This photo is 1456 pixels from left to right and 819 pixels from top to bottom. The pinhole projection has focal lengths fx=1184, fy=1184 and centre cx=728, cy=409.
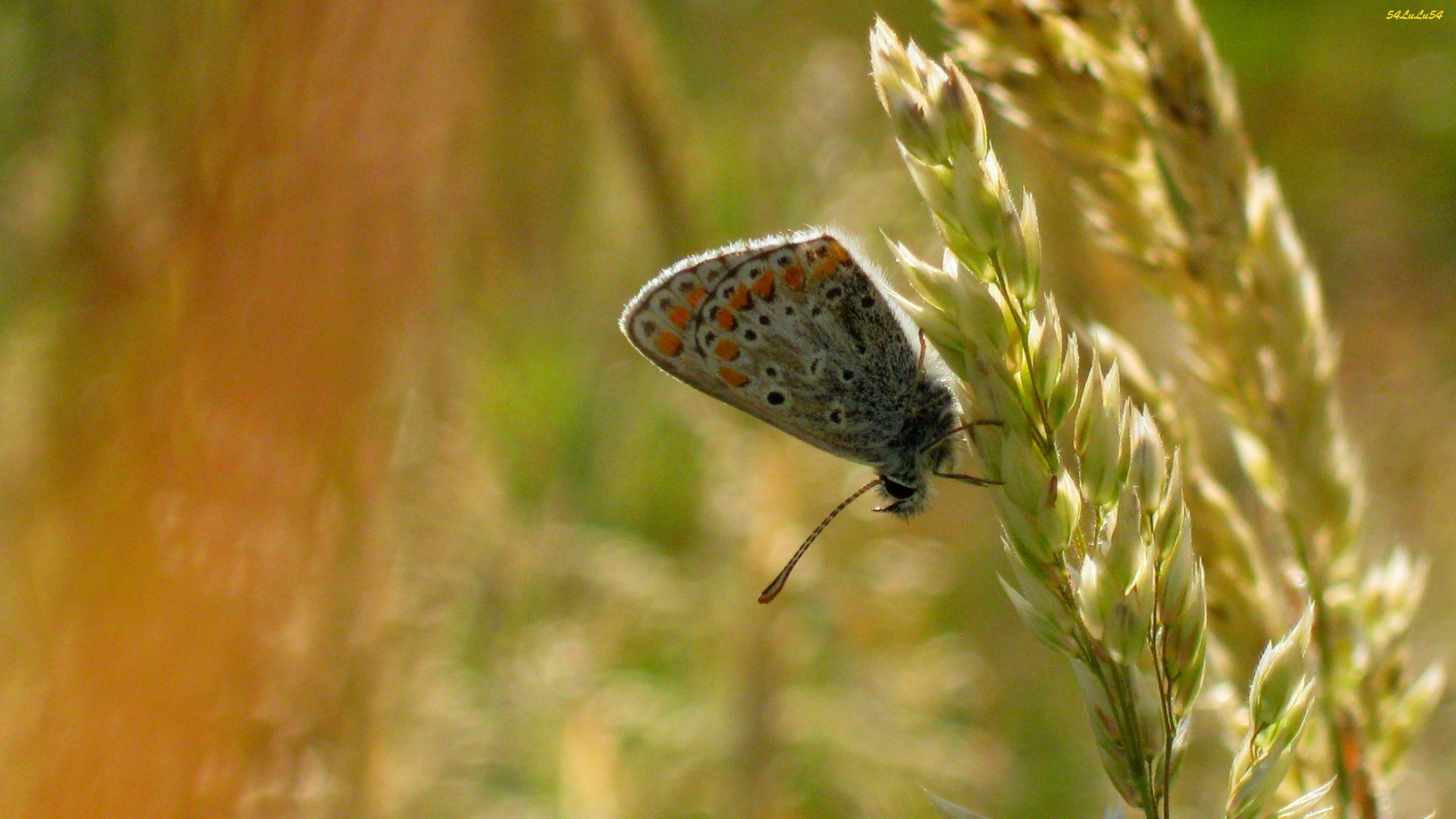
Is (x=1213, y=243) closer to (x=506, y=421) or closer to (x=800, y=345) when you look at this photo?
(x=800, y=345)

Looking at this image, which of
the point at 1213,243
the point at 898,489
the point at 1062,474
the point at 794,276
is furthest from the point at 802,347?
the point at 1062,474

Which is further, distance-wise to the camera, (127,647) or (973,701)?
(973,701)

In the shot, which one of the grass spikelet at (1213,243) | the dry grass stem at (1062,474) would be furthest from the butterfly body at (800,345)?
the dry grass stem at (1062,474)

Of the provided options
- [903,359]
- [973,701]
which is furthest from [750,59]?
[973,701]

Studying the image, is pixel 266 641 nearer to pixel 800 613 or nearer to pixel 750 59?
pixel 800 613

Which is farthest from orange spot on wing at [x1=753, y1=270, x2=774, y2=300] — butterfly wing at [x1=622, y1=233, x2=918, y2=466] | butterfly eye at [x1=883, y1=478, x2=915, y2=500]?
butterfly eye at [x1=883, y1=478, x2=915, y2=500]

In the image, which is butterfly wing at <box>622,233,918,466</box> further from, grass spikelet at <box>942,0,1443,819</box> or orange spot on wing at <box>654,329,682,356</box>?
grass spikelet at <box>942,0,1443,819</box>
